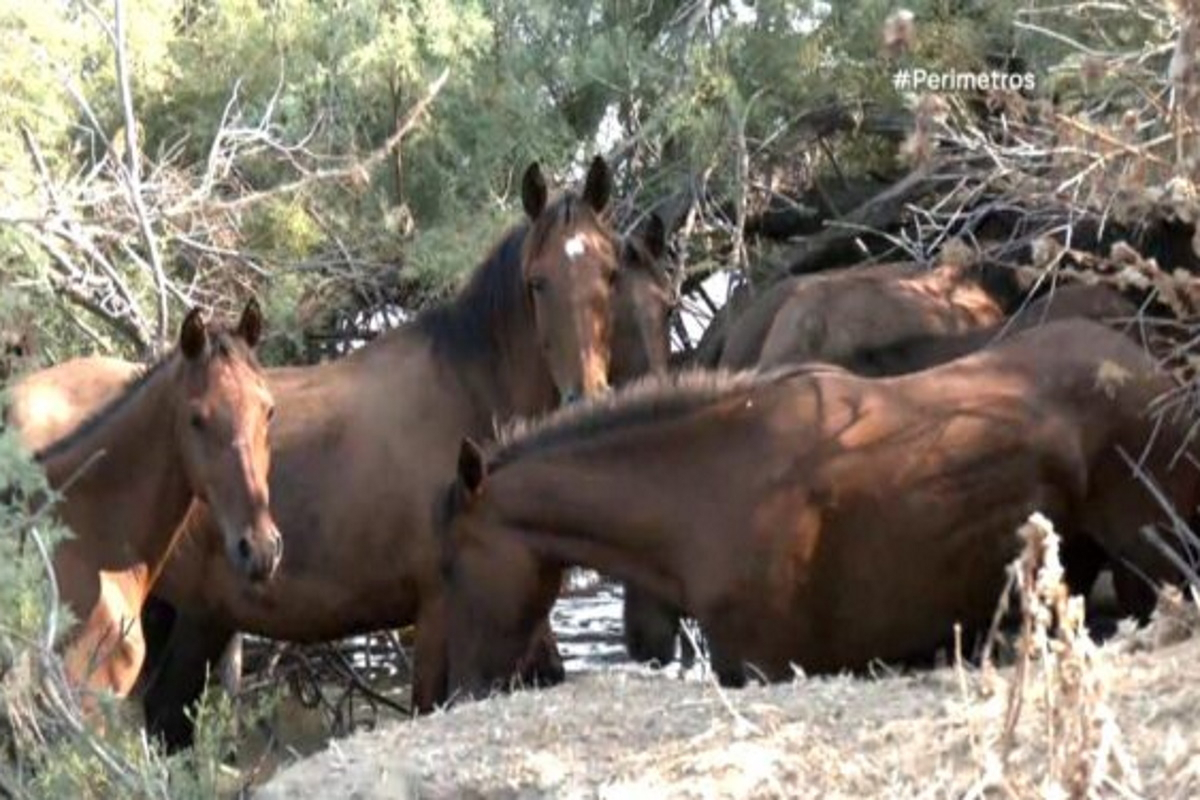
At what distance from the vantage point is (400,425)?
33.1 ft

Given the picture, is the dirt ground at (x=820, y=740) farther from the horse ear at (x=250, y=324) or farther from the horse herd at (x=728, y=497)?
the horse ear at (x=250, y=324)

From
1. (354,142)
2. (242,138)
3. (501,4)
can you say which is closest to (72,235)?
(242,138)

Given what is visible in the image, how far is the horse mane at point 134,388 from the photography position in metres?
8.91

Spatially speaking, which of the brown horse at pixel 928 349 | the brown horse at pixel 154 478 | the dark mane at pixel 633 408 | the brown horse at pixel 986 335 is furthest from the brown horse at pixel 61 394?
the brown horse at pixel 986 335

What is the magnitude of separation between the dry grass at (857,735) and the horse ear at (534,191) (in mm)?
3110

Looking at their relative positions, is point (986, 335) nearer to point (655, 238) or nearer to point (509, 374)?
point (655, 238)

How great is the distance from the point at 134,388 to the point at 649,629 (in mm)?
2140

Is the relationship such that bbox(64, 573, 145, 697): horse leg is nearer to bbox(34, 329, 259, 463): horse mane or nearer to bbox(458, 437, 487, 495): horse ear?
bbox(34, 329, 259, 463): horse mane

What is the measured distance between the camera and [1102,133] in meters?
6.71

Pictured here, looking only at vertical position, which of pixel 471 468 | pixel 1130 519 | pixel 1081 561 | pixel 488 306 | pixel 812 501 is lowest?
pixel 1081 561

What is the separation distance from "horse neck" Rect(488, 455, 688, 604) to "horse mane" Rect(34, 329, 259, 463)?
3.30 ft

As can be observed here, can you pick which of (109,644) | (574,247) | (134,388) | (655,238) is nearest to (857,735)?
(109,644)

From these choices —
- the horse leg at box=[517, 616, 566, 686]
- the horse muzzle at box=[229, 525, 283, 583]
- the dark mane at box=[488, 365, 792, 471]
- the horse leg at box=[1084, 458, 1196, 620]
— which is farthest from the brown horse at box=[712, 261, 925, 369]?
the horse muzzle at box=[229, 525, 283, 583]

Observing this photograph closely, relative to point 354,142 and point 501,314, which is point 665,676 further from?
point 354,142
